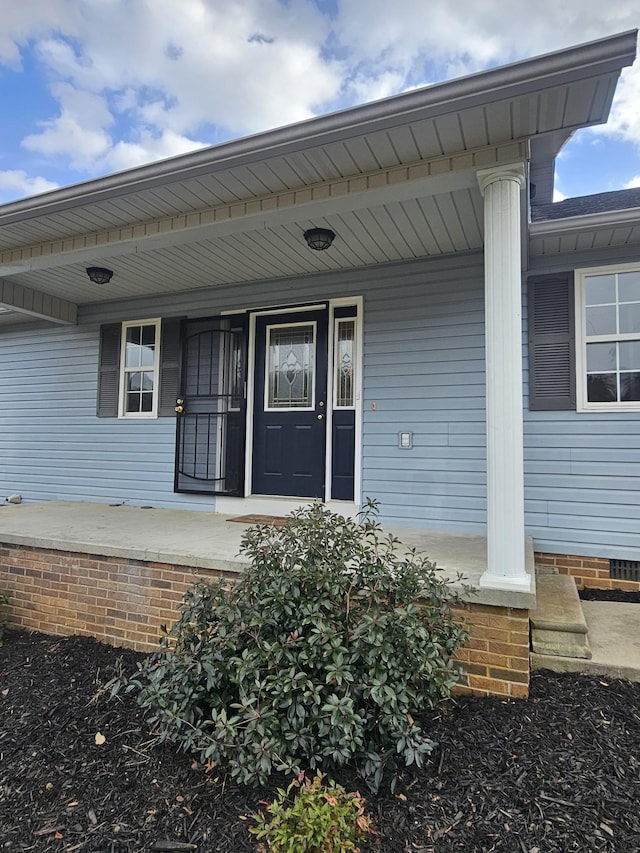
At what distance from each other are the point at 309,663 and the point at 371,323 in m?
3.17

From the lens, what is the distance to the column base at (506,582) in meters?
2.30

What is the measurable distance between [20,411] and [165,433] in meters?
2.54

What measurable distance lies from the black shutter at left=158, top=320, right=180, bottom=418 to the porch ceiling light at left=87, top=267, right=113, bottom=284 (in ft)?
2.53

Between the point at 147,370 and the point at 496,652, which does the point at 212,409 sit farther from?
the point at 496,652

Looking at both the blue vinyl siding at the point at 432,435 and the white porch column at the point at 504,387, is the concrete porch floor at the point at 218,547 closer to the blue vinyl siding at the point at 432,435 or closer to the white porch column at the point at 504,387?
the white porch column at the point at 504,387

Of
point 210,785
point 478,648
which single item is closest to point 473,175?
point 478,648

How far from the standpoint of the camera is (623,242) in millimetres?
3643

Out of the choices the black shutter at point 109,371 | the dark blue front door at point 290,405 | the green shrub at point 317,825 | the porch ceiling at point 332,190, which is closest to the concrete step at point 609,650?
the green shrub at point 317,825

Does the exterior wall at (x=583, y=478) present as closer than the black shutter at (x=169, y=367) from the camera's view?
Yes

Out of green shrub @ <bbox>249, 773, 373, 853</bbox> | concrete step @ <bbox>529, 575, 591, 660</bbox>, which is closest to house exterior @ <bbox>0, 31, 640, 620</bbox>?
concrete step @ <bbox>529, 575, 591, 660</bbox>

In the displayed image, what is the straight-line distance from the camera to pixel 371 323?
4.46 meters

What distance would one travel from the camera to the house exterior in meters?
2.52

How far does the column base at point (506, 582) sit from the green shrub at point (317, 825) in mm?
1104

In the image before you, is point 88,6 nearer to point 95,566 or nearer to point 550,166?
point 550,166
